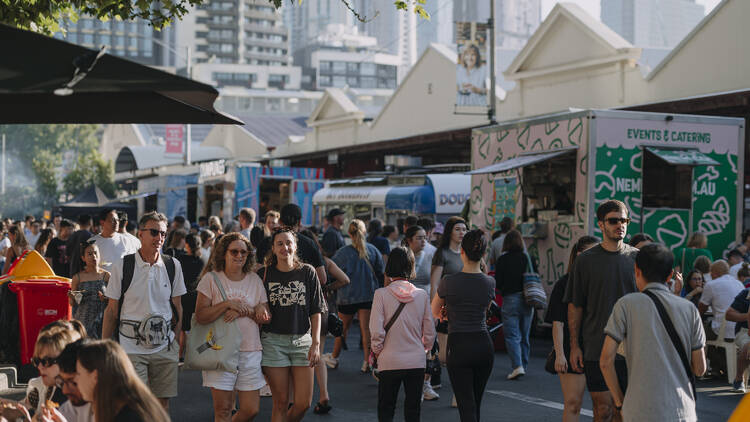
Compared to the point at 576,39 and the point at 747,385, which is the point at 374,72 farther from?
the point at 747,385

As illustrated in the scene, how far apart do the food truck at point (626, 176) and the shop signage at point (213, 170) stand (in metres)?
13.6

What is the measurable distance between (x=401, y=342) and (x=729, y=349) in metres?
5.66

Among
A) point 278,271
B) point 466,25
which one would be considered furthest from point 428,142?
point 278,271

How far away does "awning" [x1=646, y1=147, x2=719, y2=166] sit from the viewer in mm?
13237

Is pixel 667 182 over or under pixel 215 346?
over

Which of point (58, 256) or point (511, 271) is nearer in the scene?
point (511, 271)

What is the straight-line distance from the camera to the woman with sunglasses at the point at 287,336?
6.78 metres

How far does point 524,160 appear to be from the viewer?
14.5 metres

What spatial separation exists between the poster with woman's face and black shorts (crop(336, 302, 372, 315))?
13.6 meters

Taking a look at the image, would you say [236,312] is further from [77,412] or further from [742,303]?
[742,303]

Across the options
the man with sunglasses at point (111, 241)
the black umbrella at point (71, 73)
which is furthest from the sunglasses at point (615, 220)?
the man with sunglasses at point (111, 241)

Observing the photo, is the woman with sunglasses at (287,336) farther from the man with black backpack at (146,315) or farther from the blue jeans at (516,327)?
Answer: the blue jeans at (516,327)

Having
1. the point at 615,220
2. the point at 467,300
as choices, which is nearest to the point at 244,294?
the point at 467,300

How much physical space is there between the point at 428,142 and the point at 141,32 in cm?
13758
